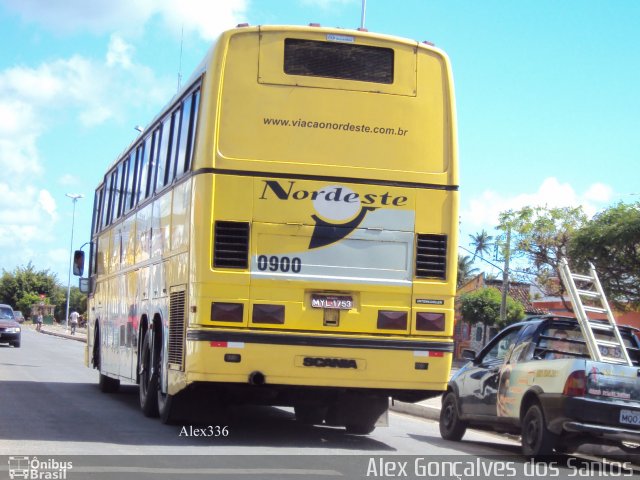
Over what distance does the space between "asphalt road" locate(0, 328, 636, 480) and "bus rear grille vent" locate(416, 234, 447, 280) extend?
2007 mm

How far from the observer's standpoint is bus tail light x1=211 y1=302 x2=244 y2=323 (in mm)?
10969

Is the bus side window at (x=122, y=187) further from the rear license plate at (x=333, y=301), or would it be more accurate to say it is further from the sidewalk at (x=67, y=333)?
the sidewalk at (x=67, y=333)

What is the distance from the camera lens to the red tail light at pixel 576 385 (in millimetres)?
10656

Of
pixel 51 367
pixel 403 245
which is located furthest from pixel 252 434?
pixel 51 367

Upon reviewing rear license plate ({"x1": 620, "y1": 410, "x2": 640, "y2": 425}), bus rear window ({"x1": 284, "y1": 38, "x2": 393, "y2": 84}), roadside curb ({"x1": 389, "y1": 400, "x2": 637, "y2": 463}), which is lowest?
roadside curb ({"x1": 389, "y1": 400, "x2": 637, "y2": 463})

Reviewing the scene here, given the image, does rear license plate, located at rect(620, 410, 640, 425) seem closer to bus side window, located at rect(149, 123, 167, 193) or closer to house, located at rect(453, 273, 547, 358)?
bus side window, located at rect(149, 123, 167, 193)

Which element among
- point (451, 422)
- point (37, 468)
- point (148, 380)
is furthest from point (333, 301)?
point (148, 380)

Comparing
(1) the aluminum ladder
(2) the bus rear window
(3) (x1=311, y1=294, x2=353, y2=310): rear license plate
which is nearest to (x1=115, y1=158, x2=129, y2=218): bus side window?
(2) the bus rear window

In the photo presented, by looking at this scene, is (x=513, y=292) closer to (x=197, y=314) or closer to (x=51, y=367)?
(x=51, y=367)

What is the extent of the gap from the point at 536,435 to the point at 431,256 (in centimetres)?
226

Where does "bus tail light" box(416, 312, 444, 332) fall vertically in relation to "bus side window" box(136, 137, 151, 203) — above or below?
below

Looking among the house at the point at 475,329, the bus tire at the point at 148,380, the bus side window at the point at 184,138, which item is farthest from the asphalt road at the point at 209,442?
the house at the point at 475,329

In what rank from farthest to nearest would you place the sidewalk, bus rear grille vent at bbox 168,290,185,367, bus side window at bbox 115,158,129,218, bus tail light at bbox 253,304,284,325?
1. the sidewalk
2. bus side window at bbox 115,158,129,218
3. bus rear grille vent at bbox 168,290,185,367
4. bus tail light at bbox 253,304,284,325

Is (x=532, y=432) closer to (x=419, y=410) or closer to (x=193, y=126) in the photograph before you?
(x=193, y=126)
